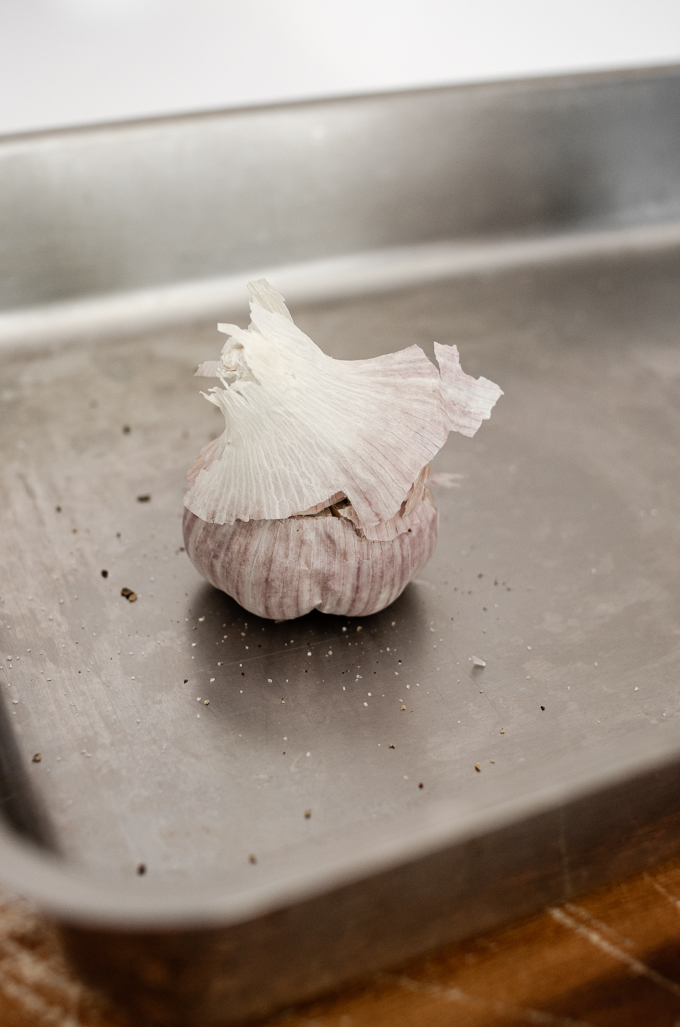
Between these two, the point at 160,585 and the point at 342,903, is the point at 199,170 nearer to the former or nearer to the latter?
the point at 160,585

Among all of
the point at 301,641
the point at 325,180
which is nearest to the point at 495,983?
the point at 301,641

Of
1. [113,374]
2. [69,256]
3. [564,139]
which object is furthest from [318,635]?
[564,139]

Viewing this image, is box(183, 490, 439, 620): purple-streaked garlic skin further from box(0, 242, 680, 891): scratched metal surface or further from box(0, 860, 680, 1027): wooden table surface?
box(0, 860, 680, 1027): wooden table surface

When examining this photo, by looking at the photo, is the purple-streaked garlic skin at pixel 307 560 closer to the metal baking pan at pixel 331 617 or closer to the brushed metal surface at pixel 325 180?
the metal baking pan at pixel 331 617

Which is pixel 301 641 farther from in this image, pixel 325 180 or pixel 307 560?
pixel 325 180

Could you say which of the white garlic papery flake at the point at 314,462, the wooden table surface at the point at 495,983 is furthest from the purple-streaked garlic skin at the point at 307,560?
the wooden table surface at the point at 495,983

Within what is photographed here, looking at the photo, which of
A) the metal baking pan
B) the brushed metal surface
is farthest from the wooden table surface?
the brushed metal surface
